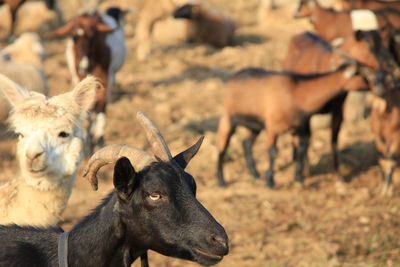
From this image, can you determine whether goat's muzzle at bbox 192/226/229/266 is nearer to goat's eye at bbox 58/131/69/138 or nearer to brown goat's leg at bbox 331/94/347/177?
goat's eye at bbox 58/131/69/138

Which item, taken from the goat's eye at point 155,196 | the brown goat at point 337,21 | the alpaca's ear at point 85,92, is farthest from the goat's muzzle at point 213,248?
the brown goat at point 337,21

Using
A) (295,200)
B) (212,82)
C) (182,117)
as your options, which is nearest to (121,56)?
(182,117)

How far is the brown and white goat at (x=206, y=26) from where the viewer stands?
1823 centimetres

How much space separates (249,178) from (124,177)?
269 inches

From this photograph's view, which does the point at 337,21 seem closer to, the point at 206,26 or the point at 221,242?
the point at 206,26

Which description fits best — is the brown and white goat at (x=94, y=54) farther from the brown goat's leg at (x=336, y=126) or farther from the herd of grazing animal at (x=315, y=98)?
the brown goat's leg at (x=336, y=126)

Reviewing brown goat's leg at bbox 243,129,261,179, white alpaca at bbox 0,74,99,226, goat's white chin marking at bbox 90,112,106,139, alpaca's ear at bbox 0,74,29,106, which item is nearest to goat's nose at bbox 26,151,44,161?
white alpaca at bbox 0,74,99,226

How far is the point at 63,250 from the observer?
4.28 metres

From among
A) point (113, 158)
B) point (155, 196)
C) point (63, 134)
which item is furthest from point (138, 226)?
point (63, 134)

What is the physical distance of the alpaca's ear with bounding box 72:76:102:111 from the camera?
19.5ft

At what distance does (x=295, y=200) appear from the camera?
988 centimetres

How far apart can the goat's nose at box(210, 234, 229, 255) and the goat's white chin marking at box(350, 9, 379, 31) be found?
350 inches

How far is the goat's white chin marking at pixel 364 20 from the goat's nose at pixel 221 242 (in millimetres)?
8881

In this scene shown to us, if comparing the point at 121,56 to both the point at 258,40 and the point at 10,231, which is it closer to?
the point at 258,40
